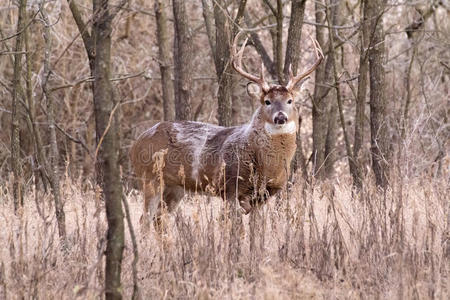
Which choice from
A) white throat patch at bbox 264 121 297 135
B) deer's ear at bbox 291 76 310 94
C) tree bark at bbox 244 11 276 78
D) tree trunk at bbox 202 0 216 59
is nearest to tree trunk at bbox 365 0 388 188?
deer's ear at bbox 291 76 310 94

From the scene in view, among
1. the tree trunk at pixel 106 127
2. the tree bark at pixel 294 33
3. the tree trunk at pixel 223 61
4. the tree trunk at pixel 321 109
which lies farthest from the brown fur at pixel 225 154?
the tree trunk at pixel 106 127

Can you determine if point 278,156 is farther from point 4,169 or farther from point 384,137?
point 4,169

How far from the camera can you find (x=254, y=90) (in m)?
8.44

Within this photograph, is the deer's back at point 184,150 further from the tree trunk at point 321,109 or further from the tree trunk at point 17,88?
the tree trunk at point 321,109

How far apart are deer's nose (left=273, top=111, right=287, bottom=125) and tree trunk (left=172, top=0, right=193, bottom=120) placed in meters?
2.48

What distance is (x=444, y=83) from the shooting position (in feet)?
50.5

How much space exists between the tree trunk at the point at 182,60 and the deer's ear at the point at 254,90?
183 cm

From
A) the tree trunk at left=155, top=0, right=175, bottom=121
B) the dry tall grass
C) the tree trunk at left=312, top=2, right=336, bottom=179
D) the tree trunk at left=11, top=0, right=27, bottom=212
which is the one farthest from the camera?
the tree trunk at left=312, top=2, right=336, bottom=179

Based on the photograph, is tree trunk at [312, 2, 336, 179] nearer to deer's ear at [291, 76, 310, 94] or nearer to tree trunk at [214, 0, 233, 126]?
tree trunk at [214, 0, 233, 126]

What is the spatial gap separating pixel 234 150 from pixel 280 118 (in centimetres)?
60

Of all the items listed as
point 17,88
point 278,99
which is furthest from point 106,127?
point 278,99

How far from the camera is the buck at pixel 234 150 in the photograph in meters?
7.86

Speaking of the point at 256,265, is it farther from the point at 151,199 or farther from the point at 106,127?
the point at 151,199

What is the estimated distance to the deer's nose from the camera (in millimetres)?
7777
